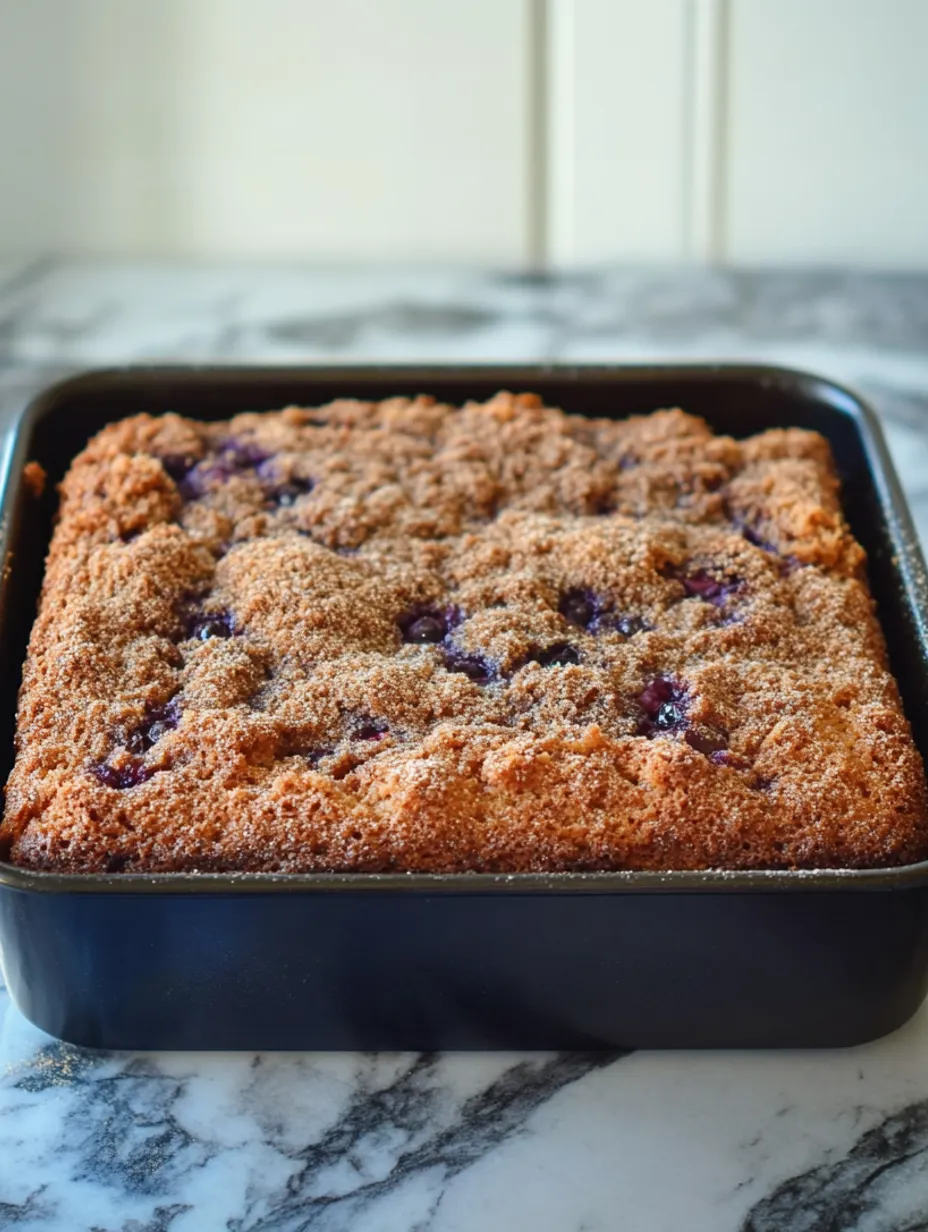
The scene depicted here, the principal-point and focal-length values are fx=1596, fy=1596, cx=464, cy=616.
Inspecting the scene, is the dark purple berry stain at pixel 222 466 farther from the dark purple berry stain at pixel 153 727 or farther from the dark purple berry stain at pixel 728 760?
the dark purple berry stain at pixel 728 760

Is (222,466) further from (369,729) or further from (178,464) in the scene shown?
(369,729)

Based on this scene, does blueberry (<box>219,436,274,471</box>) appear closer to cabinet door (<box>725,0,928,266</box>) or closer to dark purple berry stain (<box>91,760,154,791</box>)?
dark purple berry stain (<box>91,760,154,791</box>)

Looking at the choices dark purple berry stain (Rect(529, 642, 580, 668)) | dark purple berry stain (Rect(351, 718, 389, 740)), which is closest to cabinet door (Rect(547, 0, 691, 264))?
dark purple berry stain (Rect(529, 642, 580, 668))

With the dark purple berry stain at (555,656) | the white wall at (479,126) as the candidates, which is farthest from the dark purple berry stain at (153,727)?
the white wall at (479,126)

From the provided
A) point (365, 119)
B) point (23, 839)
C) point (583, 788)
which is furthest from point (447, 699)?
point (365, 119)

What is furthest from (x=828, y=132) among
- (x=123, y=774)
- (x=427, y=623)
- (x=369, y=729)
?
(x=123, y=774)

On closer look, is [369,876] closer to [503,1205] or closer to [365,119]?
[503,1205]
